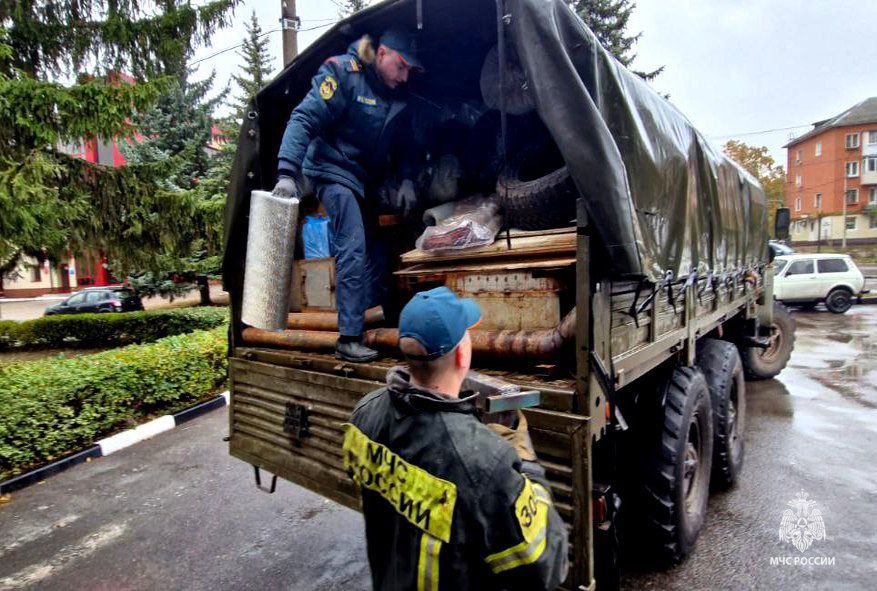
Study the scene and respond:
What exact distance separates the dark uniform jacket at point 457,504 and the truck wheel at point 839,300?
711 inches

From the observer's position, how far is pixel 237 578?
307 cm

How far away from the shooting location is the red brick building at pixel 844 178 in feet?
144

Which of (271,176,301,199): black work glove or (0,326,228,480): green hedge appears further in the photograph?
(0,326,228,480): green hedge

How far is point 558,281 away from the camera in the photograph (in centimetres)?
222

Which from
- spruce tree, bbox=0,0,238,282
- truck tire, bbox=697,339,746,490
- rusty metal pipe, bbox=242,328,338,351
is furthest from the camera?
spruce tree, bbox=0,0,238,282

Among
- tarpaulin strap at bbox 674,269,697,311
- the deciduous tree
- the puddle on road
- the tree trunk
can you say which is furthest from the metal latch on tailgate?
the deciduous tree

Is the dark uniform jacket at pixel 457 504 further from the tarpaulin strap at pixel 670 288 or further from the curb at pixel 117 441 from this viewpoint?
the curb at pixel 117 441

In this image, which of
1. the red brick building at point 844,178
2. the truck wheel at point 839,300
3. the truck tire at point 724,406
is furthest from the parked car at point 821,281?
the red brick building at point 844,178

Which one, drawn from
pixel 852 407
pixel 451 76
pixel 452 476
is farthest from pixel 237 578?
pixel 852 407

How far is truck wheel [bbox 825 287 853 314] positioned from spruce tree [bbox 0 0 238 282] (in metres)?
17.6

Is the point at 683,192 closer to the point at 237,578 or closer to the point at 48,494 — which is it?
the point at 237,578

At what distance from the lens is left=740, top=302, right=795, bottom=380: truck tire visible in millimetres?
7363

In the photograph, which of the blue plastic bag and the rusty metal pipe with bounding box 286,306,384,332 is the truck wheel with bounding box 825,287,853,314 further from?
the blue plastic bag

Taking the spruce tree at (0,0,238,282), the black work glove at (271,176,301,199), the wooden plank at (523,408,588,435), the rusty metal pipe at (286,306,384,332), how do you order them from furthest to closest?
the spruce tree at (0,0,238,282), the rusty metal pipe at (286,306,384,332), the black work glove at (271,176,301,199), the wooden plank at (523,408,588,435)
